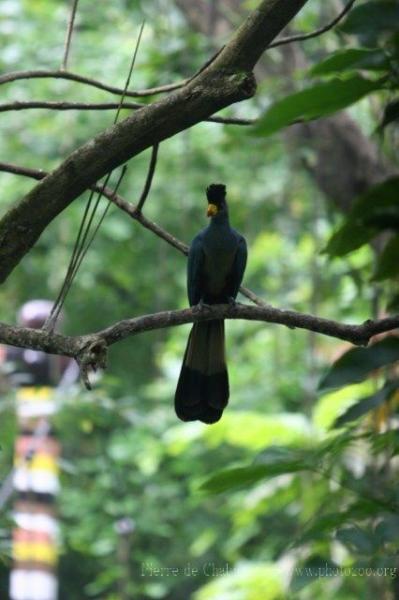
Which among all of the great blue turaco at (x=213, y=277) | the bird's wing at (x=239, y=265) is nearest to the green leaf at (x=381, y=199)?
the great blue turaco at (x=213, y=277)

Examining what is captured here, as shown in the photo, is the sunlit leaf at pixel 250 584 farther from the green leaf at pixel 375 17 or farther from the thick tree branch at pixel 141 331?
the green leaf at pixel 375 17

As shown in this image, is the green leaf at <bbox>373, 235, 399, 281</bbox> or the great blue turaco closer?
the green leaf at <bbox>373, 235, 399, 281</bbox>

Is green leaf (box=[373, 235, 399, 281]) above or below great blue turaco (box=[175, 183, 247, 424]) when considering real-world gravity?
below

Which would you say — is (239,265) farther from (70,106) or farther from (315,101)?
(315,101)

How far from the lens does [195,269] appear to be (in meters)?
3.73

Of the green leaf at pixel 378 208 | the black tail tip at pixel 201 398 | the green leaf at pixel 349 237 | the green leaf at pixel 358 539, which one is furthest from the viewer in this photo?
the black tail tip at pixel 201 398

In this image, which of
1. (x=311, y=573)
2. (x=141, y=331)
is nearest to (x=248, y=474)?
(x=311, y=573)

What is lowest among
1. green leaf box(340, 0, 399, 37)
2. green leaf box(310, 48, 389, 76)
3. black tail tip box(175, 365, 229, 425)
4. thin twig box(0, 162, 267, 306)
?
green leaf box(340, 0, 399, 37)

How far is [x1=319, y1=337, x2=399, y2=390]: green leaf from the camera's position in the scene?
46.2 inches

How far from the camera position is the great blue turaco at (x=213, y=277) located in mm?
3201

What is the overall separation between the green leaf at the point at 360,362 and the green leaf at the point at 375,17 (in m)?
0.34

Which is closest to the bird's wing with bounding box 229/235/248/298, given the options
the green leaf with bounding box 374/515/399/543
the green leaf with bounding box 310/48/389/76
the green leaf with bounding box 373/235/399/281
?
the green leaf with bounding box 374/515/399/543

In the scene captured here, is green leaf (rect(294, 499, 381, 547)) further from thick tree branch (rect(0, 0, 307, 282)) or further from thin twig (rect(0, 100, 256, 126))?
thin twig (rect(0, 100, 256, 126))

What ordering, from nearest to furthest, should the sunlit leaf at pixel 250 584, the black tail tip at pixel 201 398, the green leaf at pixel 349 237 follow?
the green leaf at pixel 349 237 < the black tail tip at pixel 201 398 < the sunlit leaf at pixel 250 584
